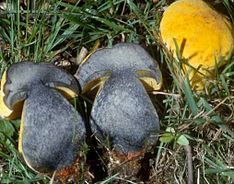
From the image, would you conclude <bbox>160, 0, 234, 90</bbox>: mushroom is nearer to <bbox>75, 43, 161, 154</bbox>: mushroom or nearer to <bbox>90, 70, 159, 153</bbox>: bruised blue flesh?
<bbox>75, 43, 161, 154</bbox>: mushroom

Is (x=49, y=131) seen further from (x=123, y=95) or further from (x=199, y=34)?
(x=199, y=34)

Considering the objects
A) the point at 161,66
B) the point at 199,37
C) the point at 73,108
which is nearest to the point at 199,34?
the point at 199,37

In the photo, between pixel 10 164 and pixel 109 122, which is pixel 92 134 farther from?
pixel 10 164

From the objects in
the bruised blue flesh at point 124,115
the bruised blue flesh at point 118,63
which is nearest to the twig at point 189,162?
the bruised blue flesh at point 124,115

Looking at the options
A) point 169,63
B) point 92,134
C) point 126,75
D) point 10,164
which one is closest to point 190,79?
point 169,63

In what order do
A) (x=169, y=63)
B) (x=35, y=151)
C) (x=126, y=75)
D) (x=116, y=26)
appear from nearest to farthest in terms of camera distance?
Result: (x=35, y=151)
(x=126, y=75)
(x=169, y=63)
(x=116, y=26)

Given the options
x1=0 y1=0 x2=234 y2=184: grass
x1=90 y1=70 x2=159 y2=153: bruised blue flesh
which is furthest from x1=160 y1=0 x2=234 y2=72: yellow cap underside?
x1=90 y1=70 x2=159 y2=153: bruised blue flesh
